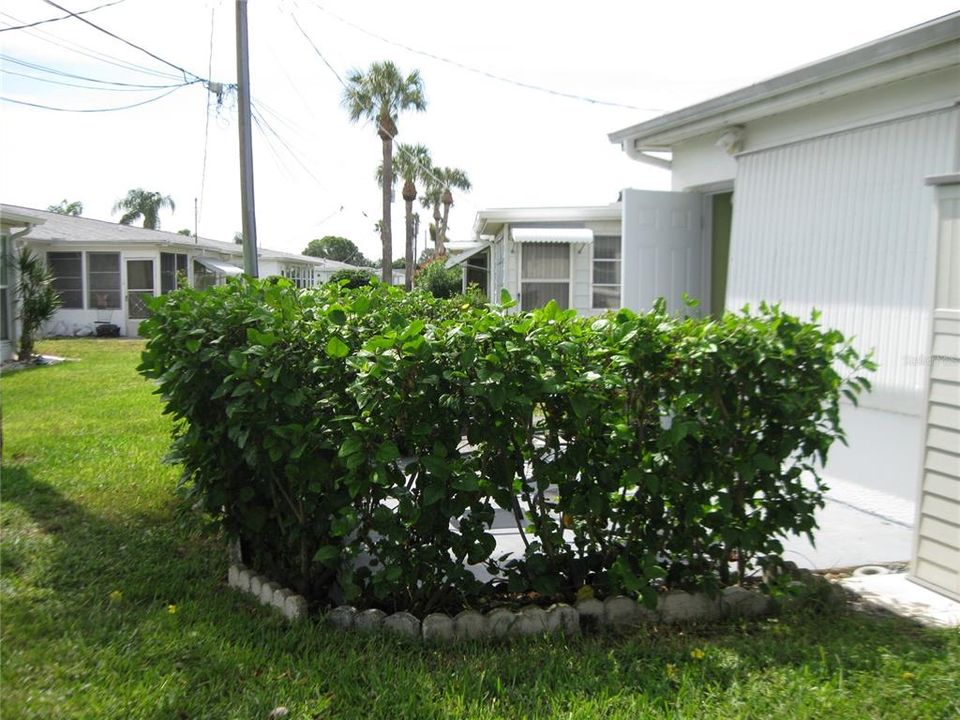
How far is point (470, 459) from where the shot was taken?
340cm

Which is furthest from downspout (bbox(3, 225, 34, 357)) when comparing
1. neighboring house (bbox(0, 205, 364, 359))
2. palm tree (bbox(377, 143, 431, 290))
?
palm tree (bbox(377, 143, 431, 290))

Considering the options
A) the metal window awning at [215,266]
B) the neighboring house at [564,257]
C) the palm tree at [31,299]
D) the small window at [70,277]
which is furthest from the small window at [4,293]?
the metal window awning at [215,266]

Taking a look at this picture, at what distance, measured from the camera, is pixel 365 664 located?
3.08 m

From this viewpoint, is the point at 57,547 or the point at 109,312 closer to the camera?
the point at 57,547

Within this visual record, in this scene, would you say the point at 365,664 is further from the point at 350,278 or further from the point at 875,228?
the point at 875,228

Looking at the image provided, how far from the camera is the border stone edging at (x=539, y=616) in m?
3.37

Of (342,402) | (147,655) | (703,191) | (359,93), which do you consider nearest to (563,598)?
(342,402)

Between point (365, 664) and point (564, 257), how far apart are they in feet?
38.4

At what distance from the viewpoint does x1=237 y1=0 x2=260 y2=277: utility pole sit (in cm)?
966

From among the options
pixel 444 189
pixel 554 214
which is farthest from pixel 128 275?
pixel 444 189

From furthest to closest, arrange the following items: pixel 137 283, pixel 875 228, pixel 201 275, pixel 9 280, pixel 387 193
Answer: pixel 387 193 < pixel 201 275 < pixel 137 283 < pixel 9 280 < pixel 875 228

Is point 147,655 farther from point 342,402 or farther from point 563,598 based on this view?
point 563,598

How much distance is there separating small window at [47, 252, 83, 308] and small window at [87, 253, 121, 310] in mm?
232

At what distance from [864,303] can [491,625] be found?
3.70 m
